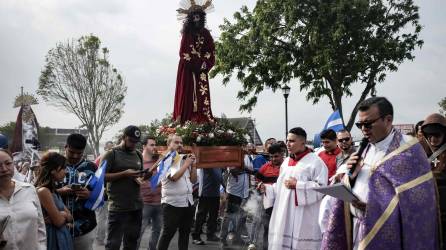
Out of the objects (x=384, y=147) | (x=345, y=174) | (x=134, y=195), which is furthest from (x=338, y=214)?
(x=134, y=195)

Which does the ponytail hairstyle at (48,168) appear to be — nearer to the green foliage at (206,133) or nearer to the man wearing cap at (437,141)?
the green foliage at (206,133)

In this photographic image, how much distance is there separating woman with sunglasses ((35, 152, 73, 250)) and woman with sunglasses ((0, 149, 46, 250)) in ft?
1.10

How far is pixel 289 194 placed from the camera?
5555mm

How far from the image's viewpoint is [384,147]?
3.52m

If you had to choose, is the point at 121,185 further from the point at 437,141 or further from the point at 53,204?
the point at 437,141

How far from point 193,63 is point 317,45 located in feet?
44.8

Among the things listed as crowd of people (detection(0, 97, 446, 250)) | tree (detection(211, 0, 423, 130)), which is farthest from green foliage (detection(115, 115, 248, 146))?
tree (detection(211, 0, 423, 130))

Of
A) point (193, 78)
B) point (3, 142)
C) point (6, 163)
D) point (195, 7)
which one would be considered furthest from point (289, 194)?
point (195, 7)

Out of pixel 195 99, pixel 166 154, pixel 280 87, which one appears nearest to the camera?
pixel 166 154

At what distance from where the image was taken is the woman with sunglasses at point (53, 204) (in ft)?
13.4

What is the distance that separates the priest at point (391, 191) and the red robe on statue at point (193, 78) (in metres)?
5.93

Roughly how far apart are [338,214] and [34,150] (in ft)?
18.9

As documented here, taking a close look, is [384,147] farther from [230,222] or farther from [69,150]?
[230,222]

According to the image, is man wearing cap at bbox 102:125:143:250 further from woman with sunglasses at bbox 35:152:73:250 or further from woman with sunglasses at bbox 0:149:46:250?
woman with sunglasses at bbox 0:149:46:250
